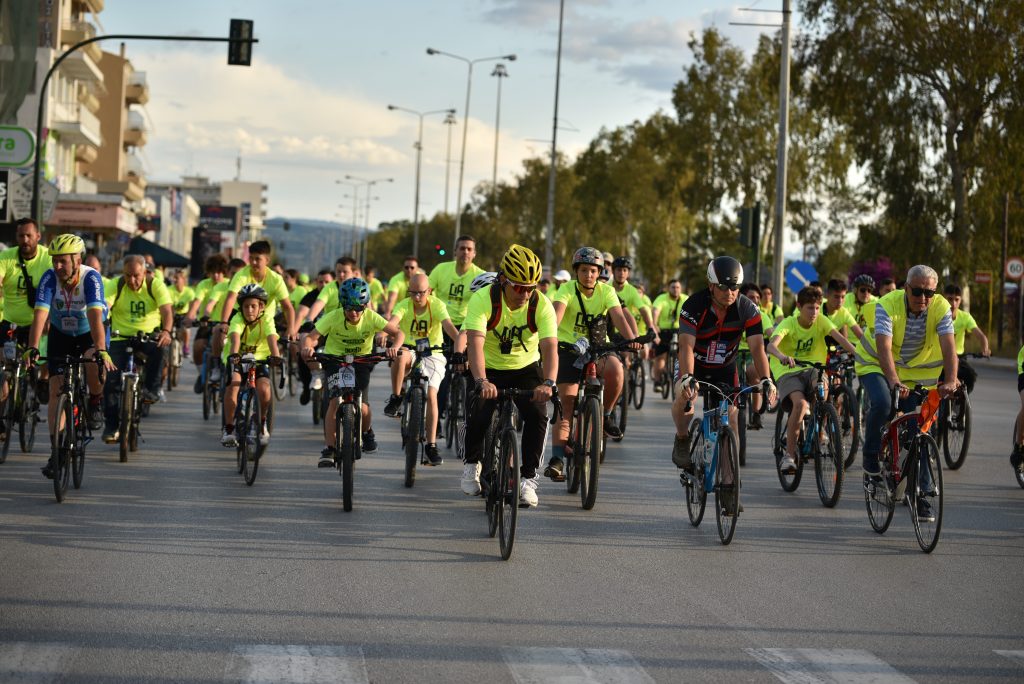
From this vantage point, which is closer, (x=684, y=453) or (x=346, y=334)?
(x=684, y=453)

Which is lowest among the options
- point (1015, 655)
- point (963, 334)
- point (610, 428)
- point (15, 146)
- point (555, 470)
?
point (1015, 655)

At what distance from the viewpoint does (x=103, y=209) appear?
227 feet

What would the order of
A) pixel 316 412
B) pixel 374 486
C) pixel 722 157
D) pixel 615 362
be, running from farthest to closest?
pixel 722 157 < pixel 316 412 < pixel 615 362 < pixel 374 486

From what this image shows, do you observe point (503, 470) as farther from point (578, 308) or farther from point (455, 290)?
point (455, 290)

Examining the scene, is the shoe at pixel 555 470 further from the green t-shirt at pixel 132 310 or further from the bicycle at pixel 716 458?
the green t-shirt at pixel 132 310

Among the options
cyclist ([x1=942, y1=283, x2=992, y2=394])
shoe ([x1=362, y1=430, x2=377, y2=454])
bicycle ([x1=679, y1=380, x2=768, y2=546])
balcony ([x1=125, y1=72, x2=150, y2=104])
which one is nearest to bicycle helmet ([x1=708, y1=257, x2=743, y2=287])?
bicycle ([x1=679, y1=380, x2=768, y2=546])

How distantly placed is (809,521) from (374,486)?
11.5 feet

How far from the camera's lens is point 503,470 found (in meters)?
9.07

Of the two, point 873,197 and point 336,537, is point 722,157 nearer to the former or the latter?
point 873,197

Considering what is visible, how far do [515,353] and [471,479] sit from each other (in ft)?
2.94

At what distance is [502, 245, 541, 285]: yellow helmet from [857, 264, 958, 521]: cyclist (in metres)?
2.67

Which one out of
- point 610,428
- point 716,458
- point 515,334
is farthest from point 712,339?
point 610,428

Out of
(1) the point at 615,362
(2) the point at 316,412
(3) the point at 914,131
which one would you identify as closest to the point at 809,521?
(1) the point at 615,362

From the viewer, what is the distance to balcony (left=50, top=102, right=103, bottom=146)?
65.3 metres
